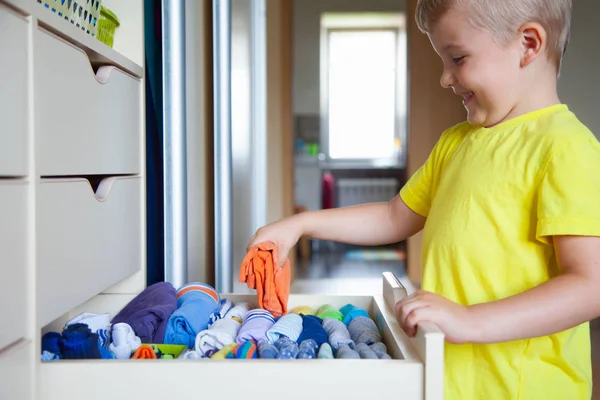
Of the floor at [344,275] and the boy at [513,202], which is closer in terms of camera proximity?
the boy at [513,202]

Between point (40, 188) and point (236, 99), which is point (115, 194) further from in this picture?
point (236, 99)

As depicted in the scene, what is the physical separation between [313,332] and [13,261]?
0.40 meters

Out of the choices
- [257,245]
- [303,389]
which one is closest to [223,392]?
[303,389]

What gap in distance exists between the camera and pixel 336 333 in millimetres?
948

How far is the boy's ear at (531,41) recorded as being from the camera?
0.88 meters

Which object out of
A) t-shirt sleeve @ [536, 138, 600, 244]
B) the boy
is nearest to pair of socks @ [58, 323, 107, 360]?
the boy

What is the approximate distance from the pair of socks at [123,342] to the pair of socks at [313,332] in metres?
0.22

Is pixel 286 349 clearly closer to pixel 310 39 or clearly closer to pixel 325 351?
pixel 325 351

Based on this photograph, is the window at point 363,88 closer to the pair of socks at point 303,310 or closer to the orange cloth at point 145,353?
the pair of socks at point 303,310

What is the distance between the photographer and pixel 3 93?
70 centimetres

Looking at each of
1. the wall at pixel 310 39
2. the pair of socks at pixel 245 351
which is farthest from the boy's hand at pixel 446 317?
the wall at pixel 310 39

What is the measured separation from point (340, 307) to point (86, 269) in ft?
1.43

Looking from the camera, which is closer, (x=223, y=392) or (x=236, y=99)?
(x=223, y=392)

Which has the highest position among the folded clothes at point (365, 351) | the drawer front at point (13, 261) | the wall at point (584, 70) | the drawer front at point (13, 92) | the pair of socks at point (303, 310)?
the wall at point (584, 70)
